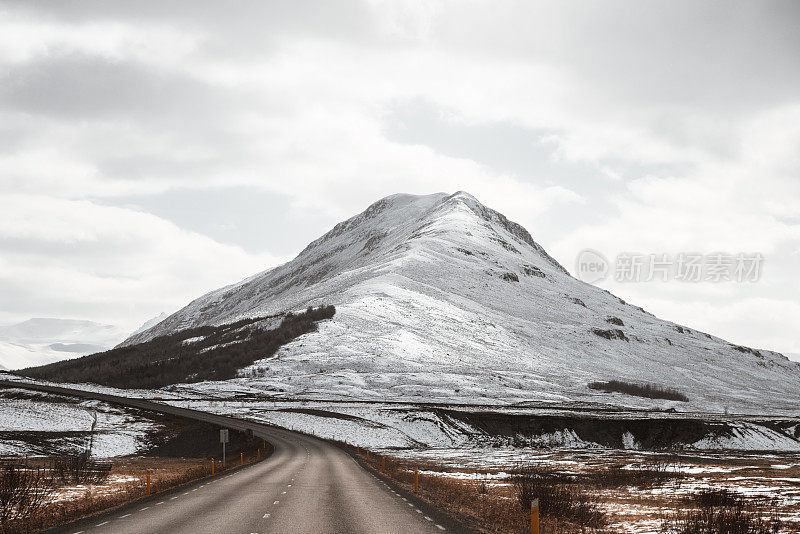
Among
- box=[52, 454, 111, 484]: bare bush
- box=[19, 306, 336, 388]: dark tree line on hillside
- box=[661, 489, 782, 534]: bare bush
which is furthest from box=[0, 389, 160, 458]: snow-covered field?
box=[19, 306, 336, 388]: dark tree line on hillside

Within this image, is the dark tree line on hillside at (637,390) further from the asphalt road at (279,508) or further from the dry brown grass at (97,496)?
the asphalt road at (279,508)

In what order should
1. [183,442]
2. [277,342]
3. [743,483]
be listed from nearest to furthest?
[743,483]
[183,442]
[277,342]

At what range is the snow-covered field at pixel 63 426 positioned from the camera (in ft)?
195

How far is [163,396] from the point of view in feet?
366

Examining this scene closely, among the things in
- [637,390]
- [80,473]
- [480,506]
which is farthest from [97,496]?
[637,390]

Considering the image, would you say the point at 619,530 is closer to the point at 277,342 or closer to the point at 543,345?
the point at 277,342

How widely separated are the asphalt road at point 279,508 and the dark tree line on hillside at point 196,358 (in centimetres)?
10992

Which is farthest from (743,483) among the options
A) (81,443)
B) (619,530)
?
(81,443)

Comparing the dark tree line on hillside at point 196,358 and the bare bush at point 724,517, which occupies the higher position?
the dark tree line on hillside at point 196,358

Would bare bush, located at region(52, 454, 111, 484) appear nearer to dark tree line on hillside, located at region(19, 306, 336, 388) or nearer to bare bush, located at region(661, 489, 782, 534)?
bare bush, located at region(661, 489, 782, 534)

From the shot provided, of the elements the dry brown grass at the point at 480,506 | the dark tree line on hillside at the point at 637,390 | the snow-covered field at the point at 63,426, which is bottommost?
the snow-covered field at the point at 63,426

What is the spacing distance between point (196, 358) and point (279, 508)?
145265mm

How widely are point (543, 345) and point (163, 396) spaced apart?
11316cm

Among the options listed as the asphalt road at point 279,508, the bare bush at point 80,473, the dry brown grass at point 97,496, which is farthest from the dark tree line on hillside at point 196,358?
the asphalt road at point 279,508
